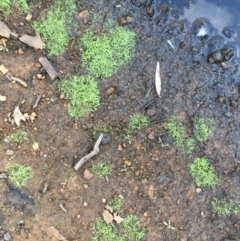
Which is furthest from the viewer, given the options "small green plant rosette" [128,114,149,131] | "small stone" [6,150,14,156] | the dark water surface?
the dark water surface

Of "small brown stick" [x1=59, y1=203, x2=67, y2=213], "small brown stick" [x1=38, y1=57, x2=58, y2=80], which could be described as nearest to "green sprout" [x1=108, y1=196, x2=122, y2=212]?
"small brown stick" [x1=59, y1=203, x2=67, y2=213]

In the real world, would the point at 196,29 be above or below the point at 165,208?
above

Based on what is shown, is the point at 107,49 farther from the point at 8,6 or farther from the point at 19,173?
the point at 19,173

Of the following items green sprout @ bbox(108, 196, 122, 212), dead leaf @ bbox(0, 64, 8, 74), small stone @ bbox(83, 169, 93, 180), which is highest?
dead leaf @ bbox(0, 64, 8, 74)

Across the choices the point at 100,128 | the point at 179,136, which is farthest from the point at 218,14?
the point at 100,128

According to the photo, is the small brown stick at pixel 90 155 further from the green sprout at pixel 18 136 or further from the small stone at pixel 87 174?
the green sprout at pixel 18 136

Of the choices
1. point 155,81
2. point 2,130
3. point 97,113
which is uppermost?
point 155,81

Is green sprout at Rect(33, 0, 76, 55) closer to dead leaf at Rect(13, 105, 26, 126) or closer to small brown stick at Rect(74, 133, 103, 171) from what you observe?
dead leaf at Rect(13, 105, 26, 126)

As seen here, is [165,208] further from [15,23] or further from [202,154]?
[15,23]

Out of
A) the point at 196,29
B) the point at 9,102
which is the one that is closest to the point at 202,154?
the point at 196,29
